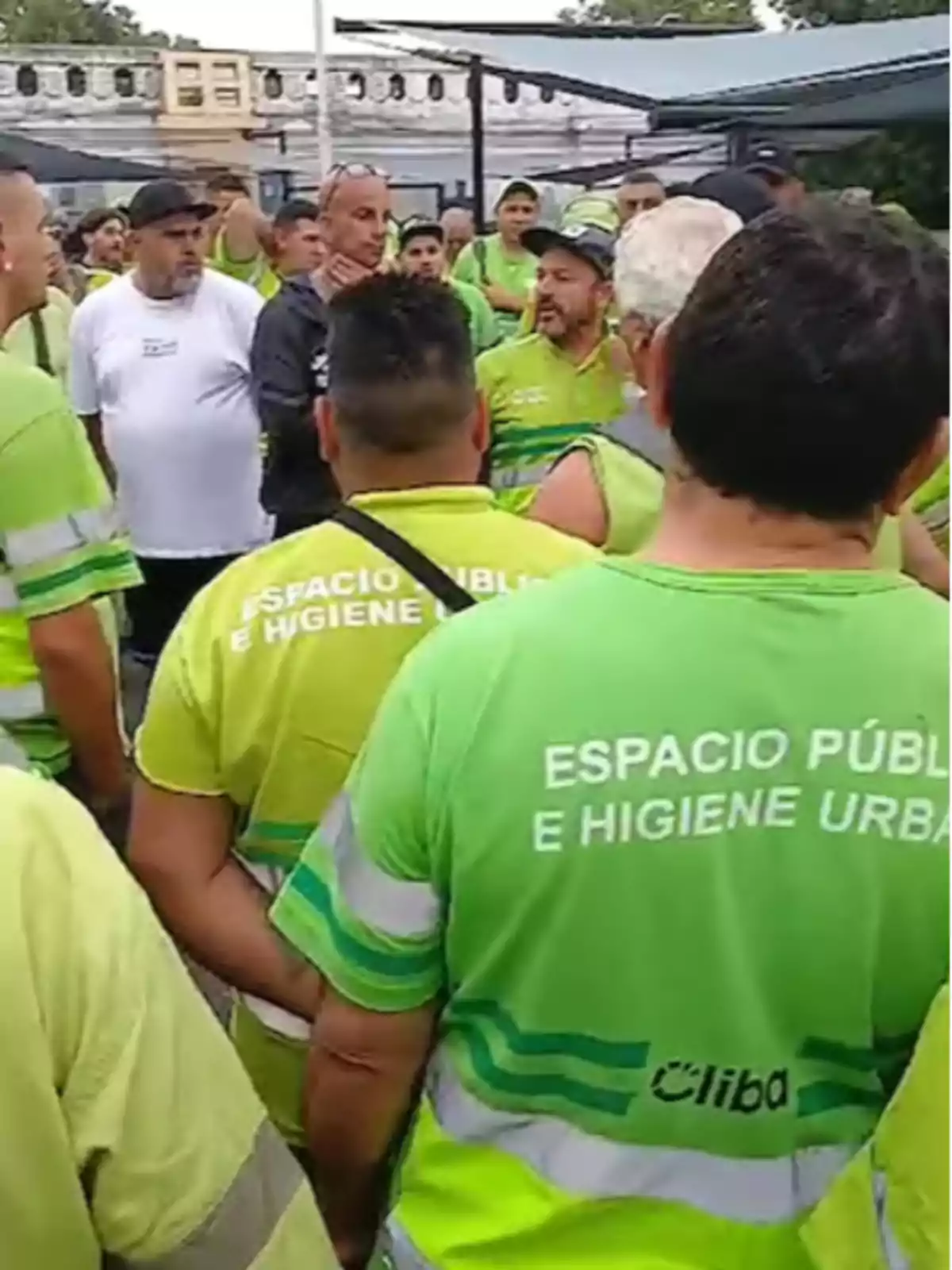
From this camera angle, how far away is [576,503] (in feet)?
10.2

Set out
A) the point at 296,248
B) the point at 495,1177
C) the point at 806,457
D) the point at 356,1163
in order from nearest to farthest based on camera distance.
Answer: the point at 806,457
the point at 495,1177
the point at 356,1163
the point at 296,248

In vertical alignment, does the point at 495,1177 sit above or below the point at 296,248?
below

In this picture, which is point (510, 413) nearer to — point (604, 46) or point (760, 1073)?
point (760, 1073)

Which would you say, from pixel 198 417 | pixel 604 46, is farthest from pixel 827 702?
pixel 604 46

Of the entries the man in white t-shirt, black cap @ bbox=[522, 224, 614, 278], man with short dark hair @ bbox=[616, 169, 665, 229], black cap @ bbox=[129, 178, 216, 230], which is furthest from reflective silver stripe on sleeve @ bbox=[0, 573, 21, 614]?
man with short dark hair @ bbox=[616, 169, 665, 229]

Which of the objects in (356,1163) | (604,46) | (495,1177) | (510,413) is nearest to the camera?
(495,1177)

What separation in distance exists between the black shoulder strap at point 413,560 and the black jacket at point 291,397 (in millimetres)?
2987

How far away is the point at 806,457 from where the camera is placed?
1.55 meters

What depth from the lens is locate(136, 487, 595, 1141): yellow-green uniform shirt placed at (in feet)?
7.43

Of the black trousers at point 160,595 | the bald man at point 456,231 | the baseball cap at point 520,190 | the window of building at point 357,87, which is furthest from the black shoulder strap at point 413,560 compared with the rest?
the window of building at point 357,87

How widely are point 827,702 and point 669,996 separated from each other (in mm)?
274

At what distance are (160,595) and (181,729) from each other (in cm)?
345

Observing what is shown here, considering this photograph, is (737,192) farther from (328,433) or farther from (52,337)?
(52,337)

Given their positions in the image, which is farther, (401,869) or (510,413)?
(510,413)
